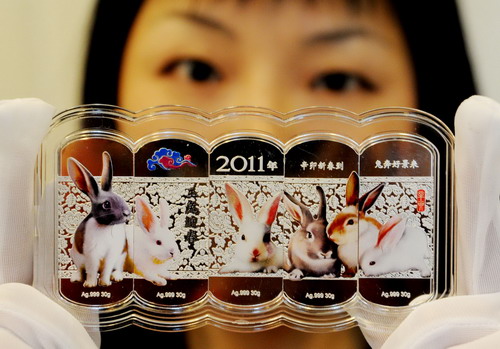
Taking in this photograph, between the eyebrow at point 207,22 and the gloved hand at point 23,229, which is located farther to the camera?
the eyebrow at point 207,22

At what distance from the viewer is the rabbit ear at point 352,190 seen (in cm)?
66

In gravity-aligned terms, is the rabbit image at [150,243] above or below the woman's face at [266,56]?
below

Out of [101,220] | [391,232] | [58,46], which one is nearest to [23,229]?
[101,220]

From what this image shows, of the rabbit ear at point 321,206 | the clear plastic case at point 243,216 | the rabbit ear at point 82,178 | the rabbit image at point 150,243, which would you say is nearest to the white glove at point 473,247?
the clear plastic case at point 243,216

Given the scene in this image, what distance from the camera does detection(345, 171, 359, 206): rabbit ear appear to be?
0.66m

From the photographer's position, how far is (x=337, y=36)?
2.33ft

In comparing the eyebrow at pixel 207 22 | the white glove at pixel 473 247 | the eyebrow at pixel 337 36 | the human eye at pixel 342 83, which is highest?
the eyebrow at pixel 207 22

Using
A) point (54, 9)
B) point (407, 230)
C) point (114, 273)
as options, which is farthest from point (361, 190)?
point (54, 9)

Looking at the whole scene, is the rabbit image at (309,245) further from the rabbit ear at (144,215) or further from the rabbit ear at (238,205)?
the rabbit ear at (144,215)

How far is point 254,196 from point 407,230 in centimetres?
20

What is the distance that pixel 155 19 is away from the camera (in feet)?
2.36

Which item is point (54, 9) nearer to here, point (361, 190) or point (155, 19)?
point (155, 19)

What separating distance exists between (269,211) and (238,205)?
40 millimetres

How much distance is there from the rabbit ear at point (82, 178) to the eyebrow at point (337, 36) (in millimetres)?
334
